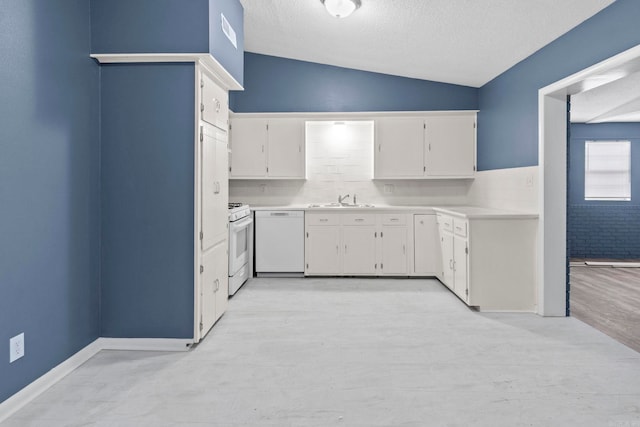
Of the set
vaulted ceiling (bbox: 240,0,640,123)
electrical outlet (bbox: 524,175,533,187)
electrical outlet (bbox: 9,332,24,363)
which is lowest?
electrical outlet (bbox: 9,332,24,363)

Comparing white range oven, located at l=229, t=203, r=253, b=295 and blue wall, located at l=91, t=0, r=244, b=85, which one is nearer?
blue wall, located at l=91, t=0, r=244, b=85

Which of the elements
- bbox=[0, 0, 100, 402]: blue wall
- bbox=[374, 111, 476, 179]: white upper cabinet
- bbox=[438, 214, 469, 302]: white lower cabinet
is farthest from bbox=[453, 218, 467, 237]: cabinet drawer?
bbox=[0, 0, 100, 402]: blue wall

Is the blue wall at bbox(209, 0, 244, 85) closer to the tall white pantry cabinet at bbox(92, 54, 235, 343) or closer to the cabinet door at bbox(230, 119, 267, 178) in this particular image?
the tall white pantry cabinet at bbox(92, 54, 235, 343)

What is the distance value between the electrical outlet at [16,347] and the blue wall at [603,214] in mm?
7416

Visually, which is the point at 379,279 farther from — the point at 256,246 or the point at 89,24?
the point at 89,24

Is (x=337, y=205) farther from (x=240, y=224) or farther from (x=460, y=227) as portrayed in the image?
(x=460, y=227)

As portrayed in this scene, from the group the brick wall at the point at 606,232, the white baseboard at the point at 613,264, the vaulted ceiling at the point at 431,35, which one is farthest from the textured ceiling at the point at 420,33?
the brick wall at the point at 606,232

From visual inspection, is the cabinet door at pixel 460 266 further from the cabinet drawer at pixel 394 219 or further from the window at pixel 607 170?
the window at pixel 607 170

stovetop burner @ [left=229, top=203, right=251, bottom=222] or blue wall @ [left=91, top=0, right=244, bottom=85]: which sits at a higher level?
blue wall @ [left=91, top=0, right=244, bottom=85]

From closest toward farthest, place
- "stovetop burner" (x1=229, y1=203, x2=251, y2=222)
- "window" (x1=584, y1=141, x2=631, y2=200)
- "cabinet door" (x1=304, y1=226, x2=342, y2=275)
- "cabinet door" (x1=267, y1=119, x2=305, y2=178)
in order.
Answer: "stovetop burner" (x1=229, y1=203, x2=251, y2=222), "cabinet door" (x1=304, y1=226, x2=342, y2=275), "cabinet door" (x1=267, y1=119, x2=305, y2=178), "window" (x1=584, y1=141, x2=631, y2=200)

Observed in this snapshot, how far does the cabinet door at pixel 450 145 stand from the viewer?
539cm

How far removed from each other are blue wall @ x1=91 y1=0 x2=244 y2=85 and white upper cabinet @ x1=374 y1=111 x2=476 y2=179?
3.04 m

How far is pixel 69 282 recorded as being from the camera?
8.47 feet

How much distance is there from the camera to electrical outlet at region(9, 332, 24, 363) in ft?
6.86
